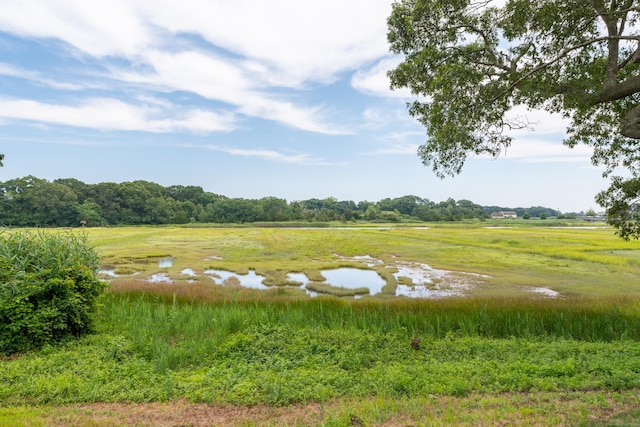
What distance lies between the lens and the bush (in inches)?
294

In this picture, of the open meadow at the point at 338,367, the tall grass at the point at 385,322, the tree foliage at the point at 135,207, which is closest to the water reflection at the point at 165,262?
the open meadow at the point at 338,367

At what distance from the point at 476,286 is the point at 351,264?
9.94 m

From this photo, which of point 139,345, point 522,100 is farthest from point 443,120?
point 139,345

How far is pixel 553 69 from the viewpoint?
10.1 m

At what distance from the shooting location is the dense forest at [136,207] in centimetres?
7706

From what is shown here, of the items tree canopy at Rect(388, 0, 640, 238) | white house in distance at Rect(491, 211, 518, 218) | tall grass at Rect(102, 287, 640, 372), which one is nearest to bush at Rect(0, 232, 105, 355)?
tall grass at Rect(102, 287, 640, 372)

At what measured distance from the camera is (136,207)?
3949 inches

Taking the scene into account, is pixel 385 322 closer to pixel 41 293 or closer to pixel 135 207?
pixel 41 293

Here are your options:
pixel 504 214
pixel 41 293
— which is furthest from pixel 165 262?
pixel 504 214

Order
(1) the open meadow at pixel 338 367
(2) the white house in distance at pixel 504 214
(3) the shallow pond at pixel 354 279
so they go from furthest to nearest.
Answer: (2) the white house in distance at pixel 504 214 < (3) the shallow pond at pixel 354 279 < (1) the open meadow at pixel 338 367

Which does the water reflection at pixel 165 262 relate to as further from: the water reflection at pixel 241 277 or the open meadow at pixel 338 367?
the open meadow at pixel 338 367

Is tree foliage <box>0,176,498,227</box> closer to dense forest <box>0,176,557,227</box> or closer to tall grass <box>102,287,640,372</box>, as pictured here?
dense forest <box>0,176,557,227</box>

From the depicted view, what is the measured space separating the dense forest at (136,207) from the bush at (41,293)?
128 ft

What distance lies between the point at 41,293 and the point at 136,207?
103m
